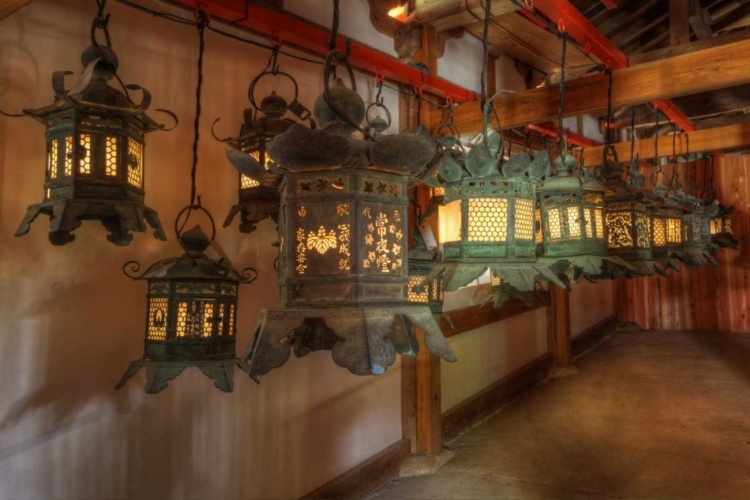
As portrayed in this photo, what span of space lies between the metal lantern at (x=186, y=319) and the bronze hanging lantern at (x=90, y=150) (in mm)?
251

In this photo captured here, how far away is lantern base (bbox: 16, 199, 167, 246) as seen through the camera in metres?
1.72

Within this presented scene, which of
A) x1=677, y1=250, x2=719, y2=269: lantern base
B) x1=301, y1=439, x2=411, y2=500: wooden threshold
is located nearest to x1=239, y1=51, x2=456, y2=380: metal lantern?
x1=301, y1=439, x2=411, y2=500: wooden threshold

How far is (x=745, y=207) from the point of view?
8.64 m

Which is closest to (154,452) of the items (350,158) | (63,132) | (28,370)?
(28,370)

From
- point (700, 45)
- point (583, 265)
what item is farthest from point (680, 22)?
point (583, 265)

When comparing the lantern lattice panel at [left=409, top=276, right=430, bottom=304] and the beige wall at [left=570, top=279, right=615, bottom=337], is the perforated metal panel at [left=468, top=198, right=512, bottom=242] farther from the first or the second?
the beige wall at [left=570, top=279, right=615, bottom=337]

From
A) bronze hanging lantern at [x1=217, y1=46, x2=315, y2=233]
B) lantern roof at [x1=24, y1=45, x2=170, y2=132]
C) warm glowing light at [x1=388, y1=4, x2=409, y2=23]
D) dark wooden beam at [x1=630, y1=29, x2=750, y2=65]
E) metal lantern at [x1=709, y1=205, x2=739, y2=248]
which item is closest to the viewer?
lantern roof at [x1=24, y1=45, x2=170, y2=132]

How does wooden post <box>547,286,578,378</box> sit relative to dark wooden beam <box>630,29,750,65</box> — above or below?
below

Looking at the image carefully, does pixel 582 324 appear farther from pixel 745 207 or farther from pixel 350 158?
pixel 350 158

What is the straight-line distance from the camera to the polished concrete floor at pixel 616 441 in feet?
11.9

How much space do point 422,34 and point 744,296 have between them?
24.9 feet

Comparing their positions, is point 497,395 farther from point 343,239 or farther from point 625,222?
point 343,239

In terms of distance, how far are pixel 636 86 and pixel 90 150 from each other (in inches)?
120

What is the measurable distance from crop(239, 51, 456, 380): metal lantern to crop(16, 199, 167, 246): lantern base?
0.58 meters
